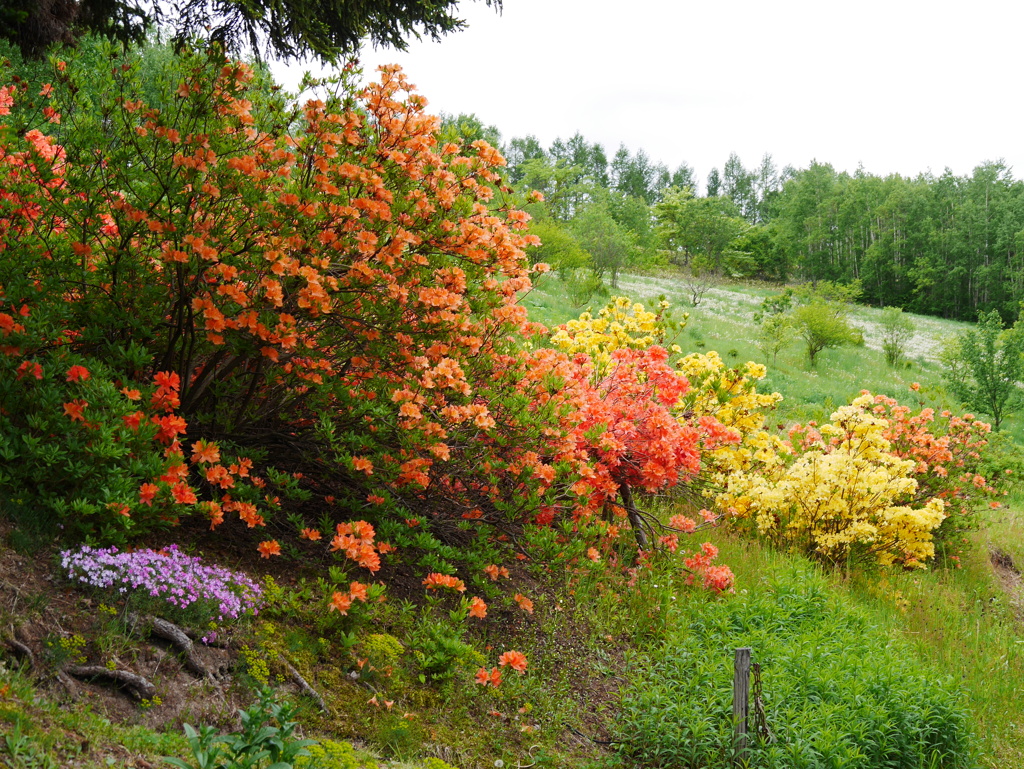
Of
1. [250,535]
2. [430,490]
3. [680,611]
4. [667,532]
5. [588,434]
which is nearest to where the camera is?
[250,535]

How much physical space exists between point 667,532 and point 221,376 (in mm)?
3934

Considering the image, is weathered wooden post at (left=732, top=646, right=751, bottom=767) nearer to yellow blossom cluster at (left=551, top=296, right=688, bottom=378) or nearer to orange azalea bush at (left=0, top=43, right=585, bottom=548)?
orange azalea bush at (left=0, top=43, right=585, bottom=548)

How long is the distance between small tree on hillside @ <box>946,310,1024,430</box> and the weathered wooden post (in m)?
13.8

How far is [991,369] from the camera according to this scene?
1425 cm

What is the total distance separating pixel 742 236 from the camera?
170 feet

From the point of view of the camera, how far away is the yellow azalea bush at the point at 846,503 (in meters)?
6.14

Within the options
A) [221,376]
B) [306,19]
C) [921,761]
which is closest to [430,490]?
[221,376]

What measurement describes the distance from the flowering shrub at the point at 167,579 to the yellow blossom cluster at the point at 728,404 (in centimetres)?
474

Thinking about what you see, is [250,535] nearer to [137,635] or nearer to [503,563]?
[137,635]

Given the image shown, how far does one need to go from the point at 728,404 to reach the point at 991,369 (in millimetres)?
10845

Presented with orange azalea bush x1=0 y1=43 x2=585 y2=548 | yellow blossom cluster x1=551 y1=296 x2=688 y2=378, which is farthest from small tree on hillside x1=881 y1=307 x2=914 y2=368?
orange azalea bush x1=0 y1=43 x2=585 y2=548

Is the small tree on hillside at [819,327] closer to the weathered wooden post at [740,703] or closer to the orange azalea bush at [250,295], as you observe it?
the orange azalea bush at [250,295]

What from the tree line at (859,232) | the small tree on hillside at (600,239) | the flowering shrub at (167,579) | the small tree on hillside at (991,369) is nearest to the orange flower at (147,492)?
the flowering shrub at (167,579)

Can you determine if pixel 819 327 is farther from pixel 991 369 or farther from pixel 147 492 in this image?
pixel 147 492
